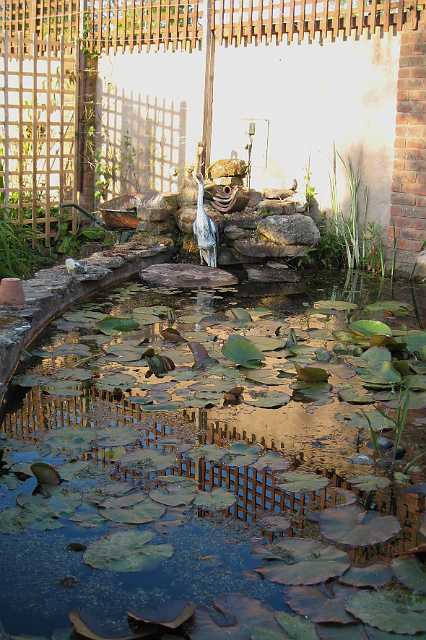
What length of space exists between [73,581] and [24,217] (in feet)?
20.4

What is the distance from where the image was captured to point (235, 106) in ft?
29.5

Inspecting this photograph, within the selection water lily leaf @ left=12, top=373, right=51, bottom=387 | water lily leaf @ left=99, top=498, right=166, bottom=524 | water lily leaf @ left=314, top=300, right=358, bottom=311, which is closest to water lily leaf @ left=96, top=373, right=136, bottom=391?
water lily leaf @ left=12, top=373, right=51, bottom=387

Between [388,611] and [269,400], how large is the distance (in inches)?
73.0

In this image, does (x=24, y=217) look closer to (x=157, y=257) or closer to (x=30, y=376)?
(x=157, y=257)

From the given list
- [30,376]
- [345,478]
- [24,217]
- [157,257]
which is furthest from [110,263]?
[345,478]

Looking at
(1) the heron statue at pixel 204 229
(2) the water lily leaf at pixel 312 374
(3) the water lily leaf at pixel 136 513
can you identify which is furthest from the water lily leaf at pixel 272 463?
(1) the heron statue at pixel 204 229

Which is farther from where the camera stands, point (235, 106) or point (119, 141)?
point (119, 141)

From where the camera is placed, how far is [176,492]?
3182 mm

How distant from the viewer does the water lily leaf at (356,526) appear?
285cm

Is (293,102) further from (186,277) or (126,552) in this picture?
(126,552)

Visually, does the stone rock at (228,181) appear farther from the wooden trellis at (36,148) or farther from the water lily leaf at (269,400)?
the water lily leaf at (269,400)

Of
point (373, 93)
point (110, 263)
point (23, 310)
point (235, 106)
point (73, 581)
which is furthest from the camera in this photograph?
point (235, 106)

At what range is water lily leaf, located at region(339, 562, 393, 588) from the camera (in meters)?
2.58

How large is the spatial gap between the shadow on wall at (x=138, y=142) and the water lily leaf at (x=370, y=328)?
15.3 feet
